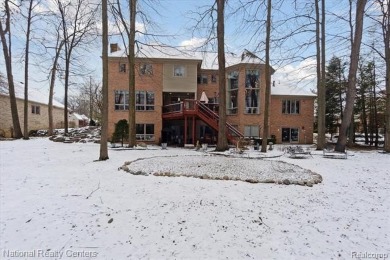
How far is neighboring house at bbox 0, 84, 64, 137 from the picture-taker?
87.5 ft

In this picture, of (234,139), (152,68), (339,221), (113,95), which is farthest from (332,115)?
(339,221)

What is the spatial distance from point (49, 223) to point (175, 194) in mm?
2686

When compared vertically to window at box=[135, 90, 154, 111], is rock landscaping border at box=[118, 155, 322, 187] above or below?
below

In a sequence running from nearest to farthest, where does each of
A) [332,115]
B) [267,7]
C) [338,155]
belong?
1. [338,155]
2. [267,7]
3. [332,115]

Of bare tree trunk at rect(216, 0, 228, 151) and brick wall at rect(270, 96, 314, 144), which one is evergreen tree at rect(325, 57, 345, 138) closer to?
brick wall at rect(270, 96, 314, 144)

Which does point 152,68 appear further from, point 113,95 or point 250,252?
point 250,252

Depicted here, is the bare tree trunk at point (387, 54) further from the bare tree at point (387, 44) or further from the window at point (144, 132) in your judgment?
the window at point (144, 132)

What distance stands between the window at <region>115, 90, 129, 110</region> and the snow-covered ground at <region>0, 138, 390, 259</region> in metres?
14.8

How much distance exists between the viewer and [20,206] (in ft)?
17.7

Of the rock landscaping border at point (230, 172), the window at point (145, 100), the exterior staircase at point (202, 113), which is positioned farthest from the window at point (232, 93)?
the rock landscaping border at point (230, 172)

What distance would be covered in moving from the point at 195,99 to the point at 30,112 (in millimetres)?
22201

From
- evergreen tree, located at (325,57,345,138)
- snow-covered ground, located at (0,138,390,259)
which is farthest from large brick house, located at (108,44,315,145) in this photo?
snow-covered ground, located at (0,138,390,259)

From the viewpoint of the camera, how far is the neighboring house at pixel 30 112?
2667 centimetres

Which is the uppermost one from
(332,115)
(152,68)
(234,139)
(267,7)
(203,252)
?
(267,7)
